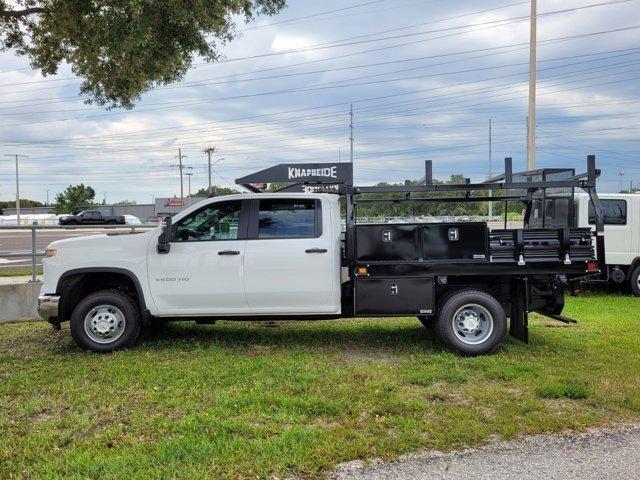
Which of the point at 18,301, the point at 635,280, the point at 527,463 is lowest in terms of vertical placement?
the point at 527,463

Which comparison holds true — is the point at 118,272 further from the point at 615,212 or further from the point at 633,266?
the point at 633,266

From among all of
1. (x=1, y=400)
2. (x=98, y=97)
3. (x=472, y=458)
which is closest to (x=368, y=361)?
(x=472, y=458)

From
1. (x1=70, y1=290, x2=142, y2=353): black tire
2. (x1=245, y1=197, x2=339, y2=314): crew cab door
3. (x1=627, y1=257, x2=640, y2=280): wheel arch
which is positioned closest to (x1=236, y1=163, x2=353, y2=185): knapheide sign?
(x1=245, y1=197, x2=339, y2=314): crew cab door

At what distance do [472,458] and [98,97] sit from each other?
337 inches

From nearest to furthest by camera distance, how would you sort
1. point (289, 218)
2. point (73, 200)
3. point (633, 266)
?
point (289, 218) → point (633, 266) → point (73, 200)

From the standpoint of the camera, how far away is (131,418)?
491 centimetres

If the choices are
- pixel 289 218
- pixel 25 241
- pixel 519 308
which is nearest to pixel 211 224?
pixel 289 218

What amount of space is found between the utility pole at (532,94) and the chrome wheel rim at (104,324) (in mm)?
16358

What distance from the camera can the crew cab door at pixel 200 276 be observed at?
7.23m

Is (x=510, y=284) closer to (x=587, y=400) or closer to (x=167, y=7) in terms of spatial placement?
(x=587, y=400)

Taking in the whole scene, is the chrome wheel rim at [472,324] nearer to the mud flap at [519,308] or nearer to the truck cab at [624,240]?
the mud flap at [519,308]

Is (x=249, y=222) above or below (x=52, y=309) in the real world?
above

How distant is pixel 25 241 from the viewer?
1426cm

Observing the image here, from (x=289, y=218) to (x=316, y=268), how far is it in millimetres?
726
